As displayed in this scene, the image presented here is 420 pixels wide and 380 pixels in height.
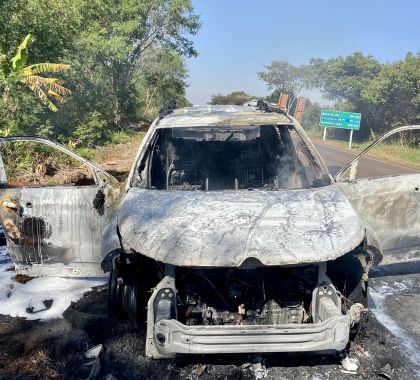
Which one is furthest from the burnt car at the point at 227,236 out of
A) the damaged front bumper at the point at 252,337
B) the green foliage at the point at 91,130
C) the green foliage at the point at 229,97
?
the green foliage at the point at 229,97

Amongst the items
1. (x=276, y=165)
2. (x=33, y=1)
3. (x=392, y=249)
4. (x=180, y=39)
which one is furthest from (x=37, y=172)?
(x=180, y=39)

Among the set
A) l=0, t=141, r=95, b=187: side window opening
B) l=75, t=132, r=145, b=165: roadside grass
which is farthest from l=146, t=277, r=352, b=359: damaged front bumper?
l=75, t=132, r=145, b=165: roadside grass

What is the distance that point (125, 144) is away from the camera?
68.3ft

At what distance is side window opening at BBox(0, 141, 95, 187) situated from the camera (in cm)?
1054

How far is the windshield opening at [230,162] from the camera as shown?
14.3 ft

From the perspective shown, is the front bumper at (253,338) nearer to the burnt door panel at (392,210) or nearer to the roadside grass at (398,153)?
the burnt door panel at (392,210)

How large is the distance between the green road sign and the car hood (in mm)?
21333

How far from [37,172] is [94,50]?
10.0 meters

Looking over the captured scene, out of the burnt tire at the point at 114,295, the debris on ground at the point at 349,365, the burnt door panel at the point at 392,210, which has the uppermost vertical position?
the burnt door panel at the point at 392,210

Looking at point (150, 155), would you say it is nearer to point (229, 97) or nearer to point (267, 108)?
point (267, 108)

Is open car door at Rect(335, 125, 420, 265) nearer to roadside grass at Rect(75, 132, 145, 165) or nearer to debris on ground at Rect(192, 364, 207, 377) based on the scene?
debris on ground at Rect(192, 364, 207, 377)

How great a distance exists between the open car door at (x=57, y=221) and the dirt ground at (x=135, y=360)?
0.55 metres

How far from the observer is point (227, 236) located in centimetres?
279

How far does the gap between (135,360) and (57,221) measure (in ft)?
4.66
